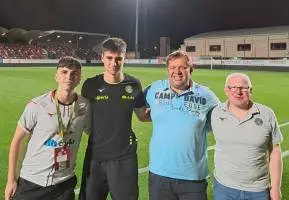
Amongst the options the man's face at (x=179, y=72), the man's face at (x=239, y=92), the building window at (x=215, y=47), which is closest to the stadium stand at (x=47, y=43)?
the building window at (x=215, y=47)

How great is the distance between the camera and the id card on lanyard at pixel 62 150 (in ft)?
12.2

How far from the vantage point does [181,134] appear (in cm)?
378

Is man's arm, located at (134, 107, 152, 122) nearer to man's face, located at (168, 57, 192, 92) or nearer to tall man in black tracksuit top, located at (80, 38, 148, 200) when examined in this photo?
tall man in black tracksuit top, located at (80, 38, 148, 200)

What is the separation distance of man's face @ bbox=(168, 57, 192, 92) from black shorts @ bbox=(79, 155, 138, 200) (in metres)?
0.87

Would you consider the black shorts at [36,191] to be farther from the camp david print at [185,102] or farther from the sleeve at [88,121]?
the camp david print at [185,102]

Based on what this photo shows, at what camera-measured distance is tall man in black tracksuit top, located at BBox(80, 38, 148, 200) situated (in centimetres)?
403

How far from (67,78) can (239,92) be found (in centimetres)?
149

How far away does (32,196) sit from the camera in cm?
373

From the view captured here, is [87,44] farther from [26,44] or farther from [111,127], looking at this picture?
[111,127]

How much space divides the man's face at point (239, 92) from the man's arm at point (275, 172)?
0.46 m

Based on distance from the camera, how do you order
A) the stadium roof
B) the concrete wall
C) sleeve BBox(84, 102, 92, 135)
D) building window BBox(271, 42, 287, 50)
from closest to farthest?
1. sleeve BBox(84, 102, 92, 135)
2. building window BBox(271, 42, 287, 50)
3. the concrete wall
4. the stadium roof

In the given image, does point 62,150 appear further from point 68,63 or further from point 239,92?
point 239,92

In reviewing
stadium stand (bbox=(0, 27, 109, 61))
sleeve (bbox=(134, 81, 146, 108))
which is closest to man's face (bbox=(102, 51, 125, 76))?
sleeve (bbox=(134, 81, 146, 108))

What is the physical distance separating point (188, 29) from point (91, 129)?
73.5 metres
